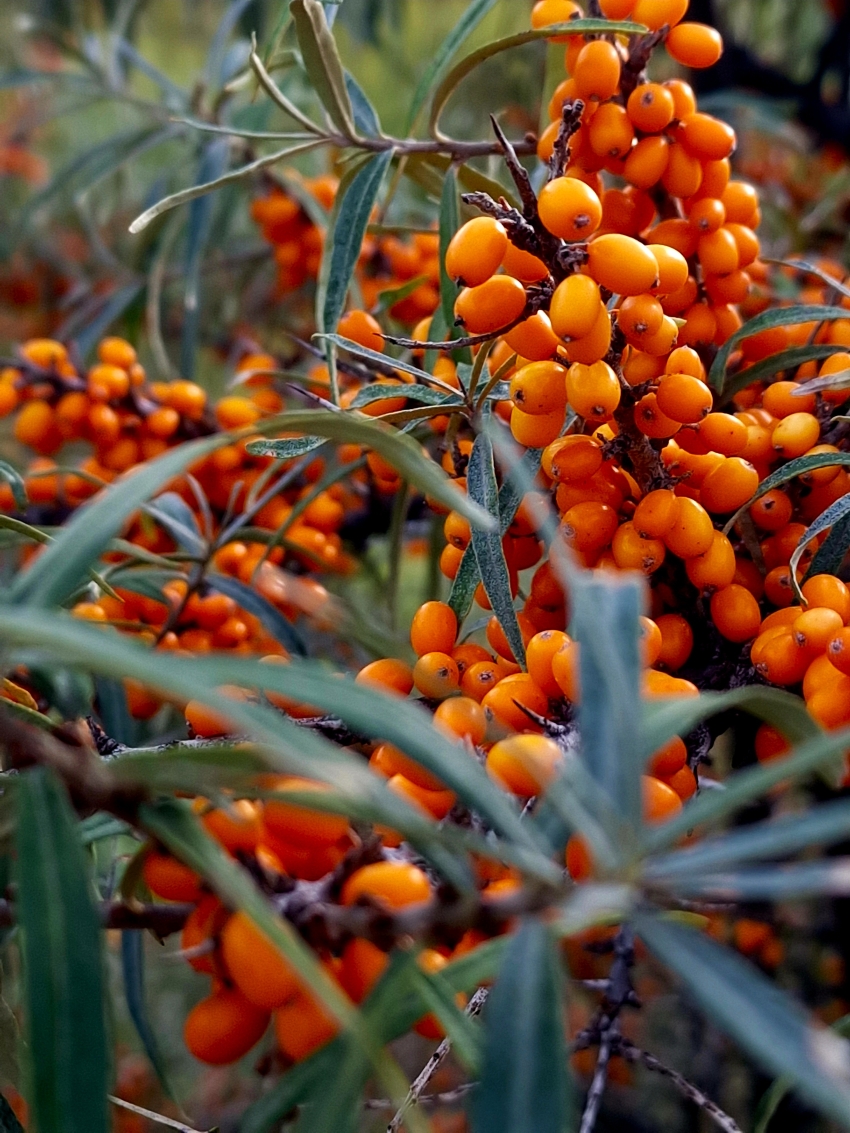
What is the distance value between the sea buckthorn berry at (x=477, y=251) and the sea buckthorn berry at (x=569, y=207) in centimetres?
3

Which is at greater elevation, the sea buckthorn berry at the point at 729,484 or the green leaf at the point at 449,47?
the green leaf at the point at 449,47

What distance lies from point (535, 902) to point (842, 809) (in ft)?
0.38

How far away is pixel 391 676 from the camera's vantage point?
24.8 inches

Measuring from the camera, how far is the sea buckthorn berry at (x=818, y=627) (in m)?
0.60

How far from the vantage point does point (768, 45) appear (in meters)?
2.51

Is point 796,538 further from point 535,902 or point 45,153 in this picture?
point 45,153

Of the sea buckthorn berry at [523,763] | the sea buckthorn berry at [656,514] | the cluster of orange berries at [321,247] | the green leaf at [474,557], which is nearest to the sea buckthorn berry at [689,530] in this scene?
the sea buckthorn berry at [656,514]

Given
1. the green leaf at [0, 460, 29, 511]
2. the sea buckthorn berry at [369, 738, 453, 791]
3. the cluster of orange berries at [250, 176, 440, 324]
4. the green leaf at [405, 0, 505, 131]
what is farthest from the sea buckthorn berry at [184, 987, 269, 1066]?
the cluster of orange berries at [250, 176, 440, 324]

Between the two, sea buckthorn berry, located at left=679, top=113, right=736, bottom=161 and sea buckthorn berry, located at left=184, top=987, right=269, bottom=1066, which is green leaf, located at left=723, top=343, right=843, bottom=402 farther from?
sea buckthorn berry, located at left=184, top=987, right=269, bottom=1066

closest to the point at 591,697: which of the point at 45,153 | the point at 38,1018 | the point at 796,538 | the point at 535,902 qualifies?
the point at 535,902

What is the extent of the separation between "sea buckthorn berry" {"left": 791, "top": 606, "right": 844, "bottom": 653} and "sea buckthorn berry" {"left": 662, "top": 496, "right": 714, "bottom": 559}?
8 centimetres

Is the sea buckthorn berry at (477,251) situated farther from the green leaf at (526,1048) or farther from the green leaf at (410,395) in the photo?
the green leaf at (526,1048)

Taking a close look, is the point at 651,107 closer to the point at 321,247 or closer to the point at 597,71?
the point at 597,71

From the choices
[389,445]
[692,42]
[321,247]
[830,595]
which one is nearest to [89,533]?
[389,445]
